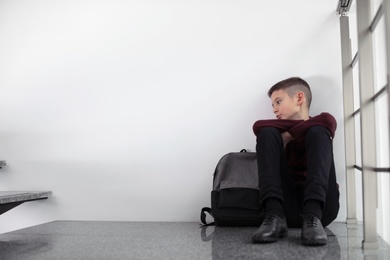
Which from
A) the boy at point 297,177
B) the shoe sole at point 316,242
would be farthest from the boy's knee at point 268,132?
the shoe sole at point 316,242

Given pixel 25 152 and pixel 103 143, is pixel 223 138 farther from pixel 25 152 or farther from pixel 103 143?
pixel 25 152

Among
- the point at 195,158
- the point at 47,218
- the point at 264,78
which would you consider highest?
the point at 264,78

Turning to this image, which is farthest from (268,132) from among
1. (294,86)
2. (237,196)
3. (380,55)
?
(380,55)

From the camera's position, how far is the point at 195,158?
7.07ft

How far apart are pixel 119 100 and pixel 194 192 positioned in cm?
63

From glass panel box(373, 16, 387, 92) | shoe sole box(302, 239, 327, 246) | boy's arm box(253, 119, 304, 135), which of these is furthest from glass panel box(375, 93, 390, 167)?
shoe sole box(302, 239, 327, 246)

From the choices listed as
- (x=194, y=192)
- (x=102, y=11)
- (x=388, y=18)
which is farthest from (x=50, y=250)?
(x=102, y=11)

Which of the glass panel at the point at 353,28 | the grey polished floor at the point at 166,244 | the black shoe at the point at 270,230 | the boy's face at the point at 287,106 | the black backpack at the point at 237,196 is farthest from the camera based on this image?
the glass panel at the point at 353,28

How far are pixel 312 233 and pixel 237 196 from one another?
0.48m

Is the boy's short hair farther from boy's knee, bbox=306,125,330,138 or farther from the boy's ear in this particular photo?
boy's knee, bbox=306,125,330,138

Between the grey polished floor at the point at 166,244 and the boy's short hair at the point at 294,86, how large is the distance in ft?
Result: 2.00

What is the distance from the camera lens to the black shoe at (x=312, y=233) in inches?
52.7

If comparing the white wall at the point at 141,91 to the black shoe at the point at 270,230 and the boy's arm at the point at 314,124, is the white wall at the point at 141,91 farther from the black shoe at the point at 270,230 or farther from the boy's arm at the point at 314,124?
the black shoe at the point at 270,230

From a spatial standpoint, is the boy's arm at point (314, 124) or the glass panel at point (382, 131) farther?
the glass panel at point (382, 131)
